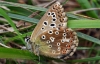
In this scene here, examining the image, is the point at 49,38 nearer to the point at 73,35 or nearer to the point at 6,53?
the point at 73,35

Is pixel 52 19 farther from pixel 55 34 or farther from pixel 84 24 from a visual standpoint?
pixel 84 24

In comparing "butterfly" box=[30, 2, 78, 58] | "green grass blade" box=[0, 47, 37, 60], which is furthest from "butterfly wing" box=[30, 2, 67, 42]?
"green grass blade" box=[0, 47, 37, 60]

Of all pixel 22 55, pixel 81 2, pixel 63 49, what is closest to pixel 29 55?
pixel 22 55

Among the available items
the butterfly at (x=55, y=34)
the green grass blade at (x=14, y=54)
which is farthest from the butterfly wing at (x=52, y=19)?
the green grass blade at (x=14, y=54)

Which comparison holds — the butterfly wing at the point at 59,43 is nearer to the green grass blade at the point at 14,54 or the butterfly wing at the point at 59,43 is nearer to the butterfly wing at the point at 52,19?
the butterfly wing at the point at 52,19

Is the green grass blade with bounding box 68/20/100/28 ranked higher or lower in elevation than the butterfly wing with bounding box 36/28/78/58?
higher

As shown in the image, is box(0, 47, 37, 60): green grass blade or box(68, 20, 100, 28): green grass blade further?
box(68, 20, 100, 28): green grass blade

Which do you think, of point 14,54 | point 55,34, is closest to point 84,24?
point 55,34

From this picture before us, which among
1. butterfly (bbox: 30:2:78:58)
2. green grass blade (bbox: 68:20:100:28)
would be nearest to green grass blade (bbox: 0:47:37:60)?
butterfly (bbox: 30:2:78:58)

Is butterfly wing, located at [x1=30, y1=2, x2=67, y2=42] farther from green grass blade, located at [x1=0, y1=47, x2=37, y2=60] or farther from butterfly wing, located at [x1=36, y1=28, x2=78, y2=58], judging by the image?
green grass blade, located at [x1=0, y1=47, x2=37, y2=60]
